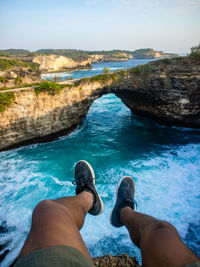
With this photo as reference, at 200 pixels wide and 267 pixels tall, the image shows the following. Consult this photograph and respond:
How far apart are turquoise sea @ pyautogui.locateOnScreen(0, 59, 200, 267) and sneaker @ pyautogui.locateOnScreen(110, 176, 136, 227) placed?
1.12 meters

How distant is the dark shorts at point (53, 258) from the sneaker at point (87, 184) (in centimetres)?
226

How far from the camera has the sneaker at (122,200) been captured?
334cm

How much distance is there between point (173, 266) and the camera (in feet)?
4.16

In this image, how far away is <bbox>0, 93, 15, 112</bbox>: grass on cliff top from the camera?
316 inches

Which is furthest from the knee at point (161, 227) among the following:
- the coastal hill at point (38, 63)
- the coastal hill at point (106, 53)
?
the coastal hill at point (106, 53)

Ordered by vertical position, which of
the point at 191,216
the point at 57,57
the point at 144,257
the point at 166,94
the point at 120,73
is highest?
the point at 57,57

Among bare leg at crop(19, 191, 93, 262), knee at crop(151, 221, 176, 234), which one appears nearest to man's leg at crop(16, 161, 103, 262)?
bare leg at crop(19, 191, 93, 262)

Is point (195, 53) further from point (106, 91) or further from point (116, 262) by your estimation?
point (116, 262)

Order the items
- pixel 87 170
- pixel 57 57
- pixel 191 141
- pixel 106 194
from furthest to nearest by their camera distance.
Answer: pixel 57 57 → pixel 191 141 → pixel 106 194 → pixel 87 170

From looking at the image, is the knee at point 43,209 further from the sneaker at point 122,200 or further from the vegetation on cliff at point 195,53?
the vegetation on cliff at point 195,53

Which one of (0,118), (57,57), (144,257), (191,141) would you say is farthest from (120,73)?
(57,57)

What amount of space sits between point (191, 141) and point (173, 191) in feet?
17.0

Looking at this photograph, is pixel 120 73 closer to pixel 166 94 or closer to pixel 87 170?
pixel 166 94

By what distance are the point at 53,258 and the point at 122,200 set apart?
2764 mm
